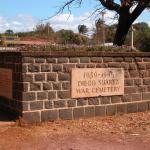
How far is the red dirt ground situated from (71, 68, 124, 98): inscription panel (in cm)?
67

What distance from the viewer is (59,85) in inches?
415

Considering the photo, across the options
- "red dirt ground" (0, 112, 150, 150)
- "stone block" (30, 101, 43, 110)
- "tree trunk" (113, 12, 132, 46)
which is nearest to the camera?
"red dirt ground" (0, 112, 150, 150)

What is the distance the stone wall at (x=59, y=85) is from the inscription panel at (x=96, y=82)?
4.0 inches

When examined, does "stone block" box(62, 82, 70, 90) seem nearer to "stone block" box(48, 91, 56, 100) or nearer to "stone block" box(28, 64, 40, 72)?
"stone block" box(48, 91, 56, 100)

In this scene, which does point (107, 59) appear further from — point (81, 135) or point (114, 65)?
A: point (81, 135)

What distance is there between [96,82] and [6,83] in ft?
7.03

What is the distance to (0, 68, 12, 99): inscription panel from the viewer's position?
35.4ft

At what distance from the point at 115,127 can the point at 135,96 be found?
6.95ft

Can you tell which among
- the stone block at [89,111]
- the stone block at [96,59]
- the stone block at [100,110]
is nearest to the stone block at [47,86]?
the stone block at [89,111]

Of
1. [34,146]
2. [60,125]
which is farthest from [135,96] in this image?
[34,146]

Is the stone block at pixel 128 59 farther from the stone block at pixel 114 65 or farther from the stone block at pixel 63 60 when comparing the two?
the stone block at pixel 63 60

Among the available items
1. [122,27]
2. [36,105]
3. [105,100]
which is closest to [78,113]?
[105,100]

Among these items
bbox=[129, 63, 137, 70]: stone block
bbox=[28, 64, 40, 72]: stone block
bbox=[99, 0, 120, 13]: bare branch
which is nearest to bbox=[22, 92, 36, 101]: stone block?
bbox=[28, 64, 40, 72]: stone block

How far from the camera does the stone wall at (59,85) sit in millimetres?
10102
